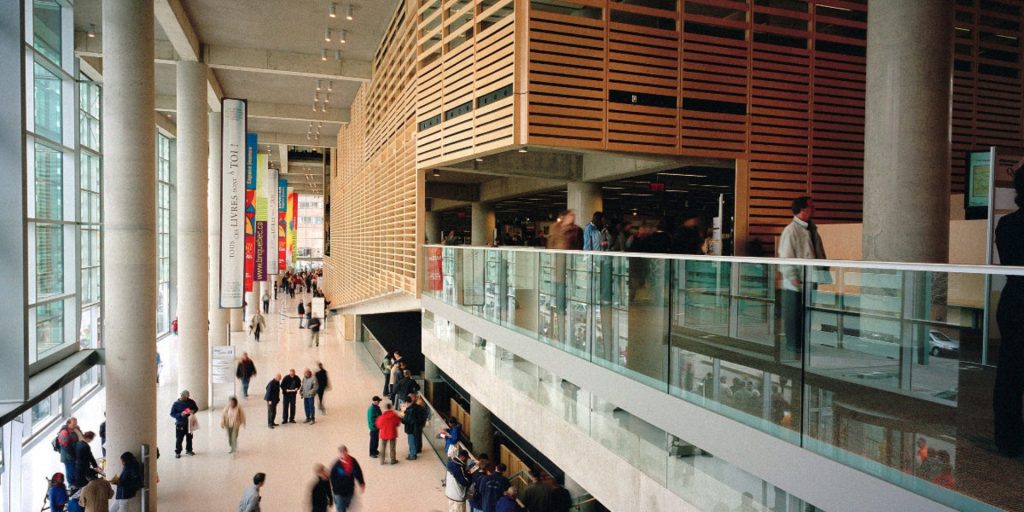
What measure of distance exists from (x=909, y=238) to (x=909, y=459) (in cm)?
371

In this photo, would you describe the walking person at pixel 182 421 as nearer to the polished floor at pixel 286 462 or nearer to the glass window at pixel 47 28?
the polished floor at pixel 286 462

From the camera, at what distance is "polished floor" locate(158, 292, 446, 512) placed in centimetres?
909

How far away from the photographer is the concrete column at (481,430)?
43.0ft

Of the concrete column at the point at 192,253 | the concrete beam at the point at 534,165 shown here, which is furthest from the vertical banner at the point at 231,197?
the concrete beam at the point at 534,165

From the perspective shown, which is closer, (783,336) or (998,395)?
(998,395)

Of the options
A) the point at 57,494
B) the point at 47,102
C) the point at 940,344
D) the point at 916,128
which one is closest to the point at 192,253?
the point at 47,102

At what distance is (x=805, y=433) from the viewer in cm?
358

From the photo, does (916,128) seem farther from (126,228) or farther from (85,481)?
(85,481)

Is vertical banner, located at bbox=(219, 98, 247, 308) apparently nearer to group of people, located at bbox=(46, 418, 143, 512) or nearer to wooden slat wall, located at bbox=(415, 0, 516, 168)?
wooden slat wall, located at bbox=(415, 0, 516, 168)

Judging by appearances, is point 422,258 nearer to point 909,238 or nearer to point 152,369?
point 152,369

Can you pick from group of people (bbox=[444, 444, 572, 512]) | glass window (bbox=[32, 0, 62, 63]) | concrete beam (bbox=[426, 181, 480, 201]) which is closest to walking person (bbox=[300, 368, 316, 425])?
group of people (bbox=[444, 444, 572, 512])

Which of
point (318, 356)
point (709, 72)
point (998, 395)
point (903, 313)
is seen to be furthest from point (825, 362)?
point (318, 356)

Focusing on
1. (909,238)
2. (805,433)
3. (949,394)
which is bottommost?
(805,433)

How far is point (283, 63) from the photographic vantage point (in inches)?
673
